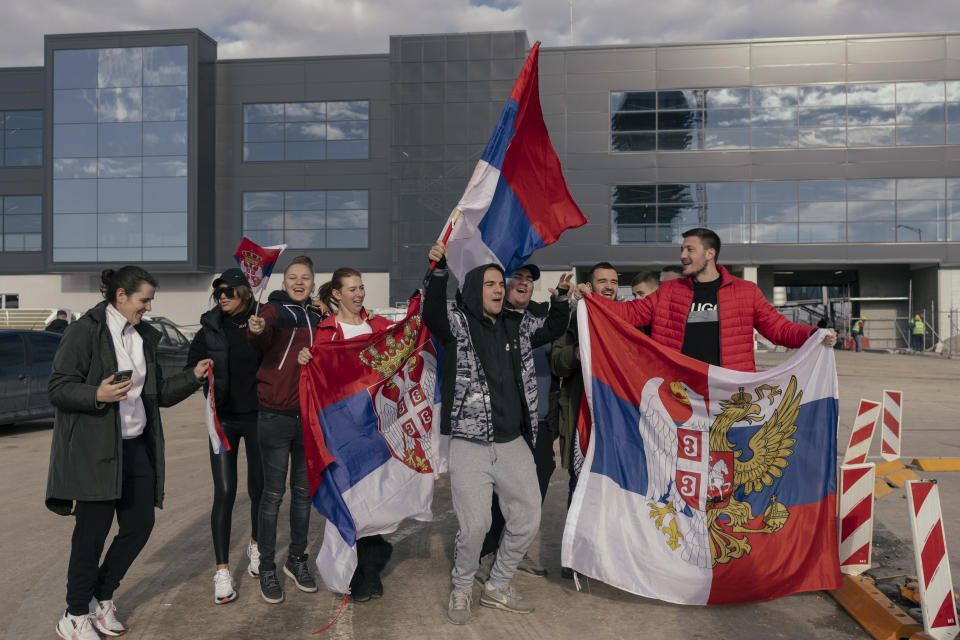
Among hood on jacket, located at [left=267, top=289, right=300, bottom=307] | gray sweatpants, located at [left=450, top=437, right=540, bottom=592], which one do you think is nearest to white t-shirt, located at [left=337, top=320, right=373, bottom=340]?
hood on jacket, located at [left=267, top=289, right=300, bottom=307]

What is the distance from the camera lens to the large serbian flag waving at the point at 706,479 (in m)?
4.73

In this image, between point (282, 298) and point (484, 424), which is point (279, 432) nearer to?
point (282, 298)

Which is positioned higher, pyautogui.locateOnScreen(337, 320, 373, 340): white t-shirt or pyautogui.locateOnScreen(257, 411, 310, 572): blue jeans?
pyautogui.locateOnScreen(337, 320, 373, 340): white t-shirt

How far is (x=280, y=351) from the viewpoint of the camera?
5.10 meters

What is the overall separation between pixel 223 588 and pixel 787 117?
127ft

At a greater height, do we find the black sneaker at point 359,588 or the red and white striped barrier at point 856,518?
the red and white striped barrier at point 856,518

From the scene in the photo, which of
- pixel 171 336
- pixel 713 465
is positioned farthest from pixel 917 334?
pixel 713 465

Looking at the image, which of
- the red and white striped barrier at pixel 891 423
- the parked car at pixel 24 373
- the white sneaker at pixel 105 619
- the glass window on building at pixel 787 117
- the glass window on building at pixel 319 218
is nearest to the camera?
the white sneaker at pixel 105 619

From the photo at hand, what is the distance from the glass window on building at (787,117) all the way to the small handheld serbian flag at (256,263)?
35.6 m

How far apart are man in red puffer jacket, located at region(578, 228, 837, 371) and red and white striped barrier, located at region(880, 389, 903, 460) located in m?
3.42

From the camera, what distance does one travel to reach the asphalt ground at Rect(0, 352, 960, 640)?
4434mm

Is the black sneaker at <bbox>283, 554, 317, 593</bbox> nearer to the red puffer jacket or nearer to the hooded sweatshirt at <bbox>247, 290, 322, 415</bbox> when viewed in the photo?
the hooded sweatshirt at <bbox>247, 290, 322, 415</bbox>

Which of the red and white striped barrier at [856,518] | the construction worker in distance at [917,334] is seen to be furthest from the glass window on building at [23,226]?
the red and white striped barrier at [856,518]

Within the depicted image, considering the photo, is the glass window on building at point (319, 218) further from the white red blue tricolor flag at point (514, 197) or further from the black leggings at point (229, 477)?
the black leggings at point (229, 477)
